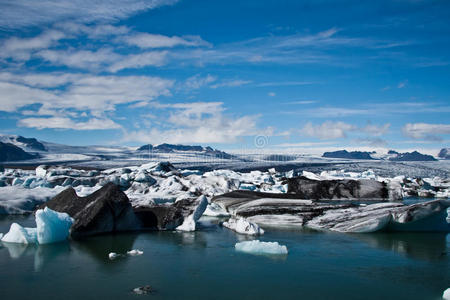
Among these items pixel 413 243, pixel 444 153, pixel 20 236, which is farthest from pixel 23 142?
pixel 444 153

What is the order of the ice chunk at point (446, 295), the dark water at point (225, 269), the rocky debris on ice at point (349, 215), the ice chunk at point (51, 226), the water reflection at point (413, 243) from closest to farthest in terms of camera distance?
the ice chunk at point (446, 295), the dark water at point (225, 269), the water reflection at point (413, 243), the ice chunk at point (51, 226), the rocky debris on ice at point (349, 215)

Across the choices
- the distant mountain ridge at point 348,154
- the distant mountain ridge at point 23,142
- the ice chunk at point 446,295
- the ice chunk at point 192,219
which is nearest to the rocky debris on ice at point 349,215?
the ice chunk at point 192,219

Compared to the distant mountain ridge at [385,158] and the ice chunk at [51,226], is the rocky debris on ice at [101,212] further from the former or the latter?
the distant mountain ridge at [385,158]

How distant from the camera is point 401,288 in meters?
5.49

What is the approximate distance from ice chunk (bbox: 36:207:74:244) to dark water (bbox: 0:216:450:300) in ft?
0.91

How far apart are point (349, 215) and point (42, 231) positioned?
24.3 ft

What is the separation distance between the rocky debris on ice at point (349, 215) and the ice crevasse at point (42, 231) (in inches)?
219

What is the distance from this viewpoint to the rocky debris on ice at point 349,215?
383 inches

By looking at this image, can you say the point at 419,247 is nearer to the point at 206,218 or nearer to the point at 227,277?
the point at 227,277

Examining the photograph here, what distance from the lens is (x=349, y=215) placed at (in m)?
10.8

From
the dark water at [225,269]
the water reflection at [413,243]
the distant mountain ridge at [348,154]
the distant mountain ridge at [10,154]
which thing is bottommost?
the water reflection at [413,243]

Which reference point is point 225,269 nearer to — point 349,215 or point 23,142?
point 349,215

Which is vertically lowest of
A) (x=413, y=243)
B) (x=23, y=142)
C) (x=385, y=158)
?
(x=413, y=243)

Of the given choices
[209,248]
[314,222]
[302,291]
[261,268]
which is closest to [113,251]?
[209,248]
